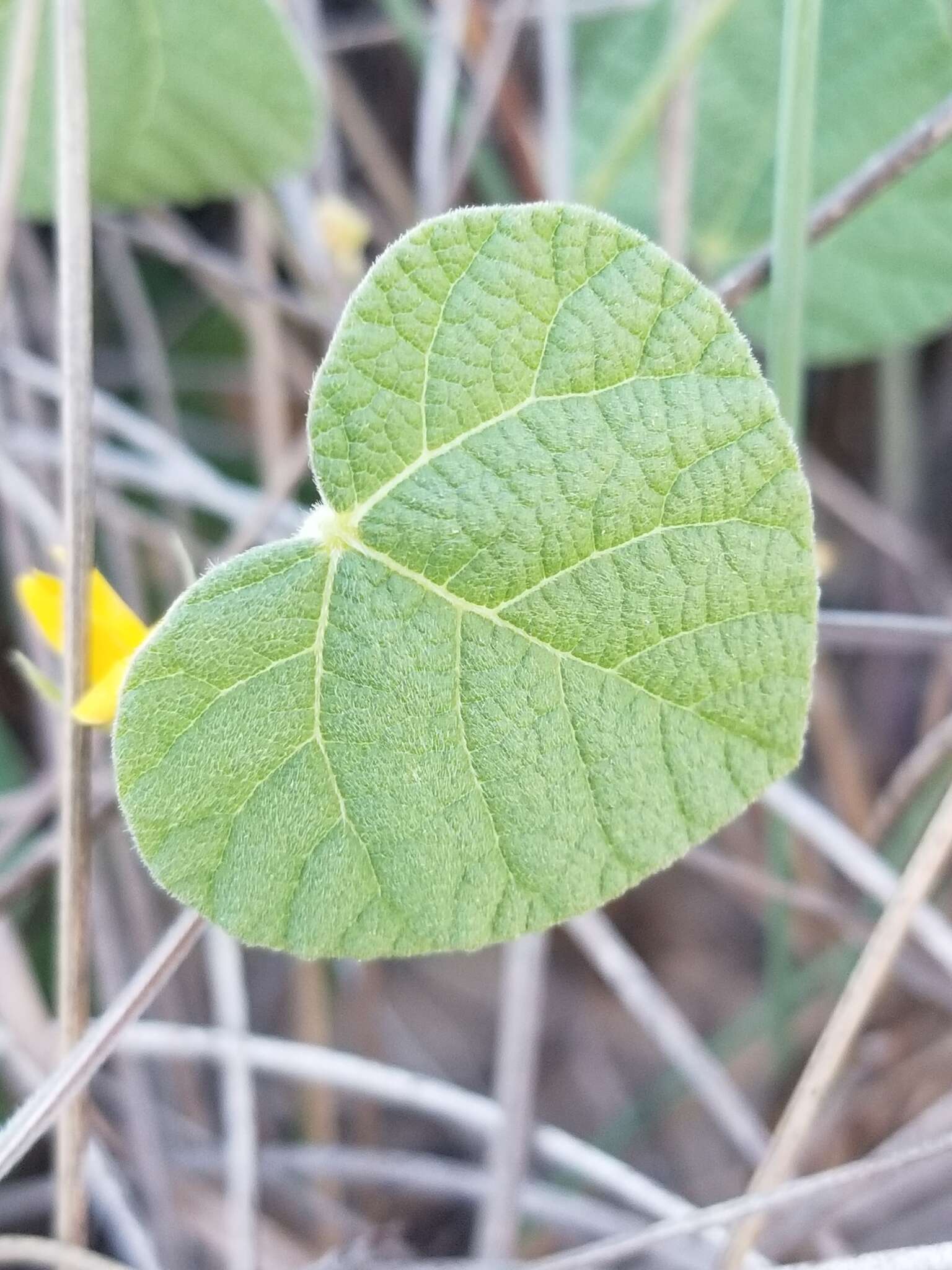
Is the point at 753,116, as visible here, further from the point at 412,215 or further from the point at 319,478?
the point at 319,478

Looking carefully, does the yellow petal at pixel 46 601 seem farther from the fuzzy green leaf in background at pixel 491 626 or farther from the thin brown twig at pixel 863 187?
the thin brown twig at pixel 863 187

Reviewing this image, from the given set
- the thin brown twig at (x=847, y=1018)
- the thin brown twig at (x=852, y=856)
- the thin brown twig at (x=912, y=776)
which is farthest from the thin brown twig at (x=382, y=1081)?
the thin brown twig at (x=912, y=776)

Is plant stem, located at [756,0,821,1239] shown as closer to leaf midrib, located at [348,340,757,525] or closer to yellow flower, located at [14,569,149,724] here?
leaf midrib, located at [348,340,757,525]

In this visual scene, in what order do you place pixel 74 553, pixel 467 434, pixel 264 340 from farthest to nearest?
pixel 264 340
pixel 74 553
pixel 467 434

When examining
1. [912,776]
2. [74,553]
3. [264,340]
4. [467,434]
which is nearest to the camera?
[467,434]

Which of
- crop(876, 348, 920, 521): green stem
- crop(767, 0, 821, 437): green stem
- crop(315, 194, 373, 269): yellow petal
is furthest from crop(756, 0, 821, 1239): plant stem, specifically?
crop(876, 348, 920, 521): green stem

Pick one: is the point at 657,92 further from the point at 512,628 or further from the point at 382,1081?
the point at 382,1081

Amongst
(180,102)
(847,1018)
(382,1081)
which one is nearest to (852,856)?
(847,1018)
